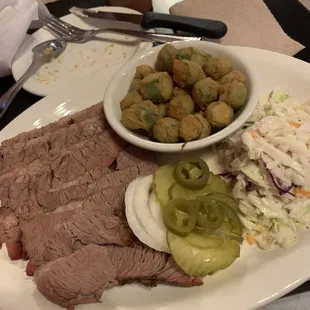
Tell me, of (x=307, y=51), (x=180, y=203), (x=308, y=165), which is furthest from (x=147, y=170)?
(x=307, y=51)

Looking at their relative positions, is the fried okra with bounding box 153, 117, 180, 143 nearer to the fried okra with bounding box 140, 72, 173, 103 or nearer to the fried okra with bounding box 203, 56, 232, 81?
the fried okra with bounding box 140, 72, 173, 103

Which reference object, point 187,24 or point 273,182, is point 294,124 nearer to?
point 273,182

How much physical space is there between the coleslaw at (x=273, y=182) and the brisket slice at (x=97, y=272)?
28 cm

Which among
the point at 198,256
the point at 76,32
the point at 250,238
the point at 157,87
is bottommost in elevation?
the point at 250,238

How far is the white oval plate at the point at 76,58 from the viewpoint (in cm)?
214

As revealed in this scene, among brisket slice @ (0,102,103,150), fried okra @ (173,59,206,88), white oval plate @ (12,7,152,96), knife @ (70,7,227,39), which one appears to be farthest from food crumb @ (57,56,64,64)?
fried okra @ (173,59,206,88)

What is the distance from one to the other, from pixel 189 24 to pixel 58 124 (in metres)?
0.80

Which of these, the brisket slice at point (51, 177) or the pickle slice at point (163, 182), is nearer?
the pickle slice at point (163, 182)

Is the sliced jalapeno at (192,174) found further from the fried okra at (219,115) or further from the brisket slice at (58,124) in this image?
the brisket slice at (58,124)

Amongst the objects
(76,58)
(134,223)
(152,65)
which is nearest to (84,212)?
(134,223)

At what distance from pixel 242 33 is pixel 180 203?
1.16 m

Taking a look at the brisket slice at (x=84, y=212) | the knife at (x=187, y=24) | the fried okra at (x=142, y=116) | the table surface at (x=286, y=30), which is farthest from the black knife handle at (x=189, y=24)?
the brisket slice at (x=84, y=212)

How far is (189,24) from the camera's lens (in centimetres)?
212

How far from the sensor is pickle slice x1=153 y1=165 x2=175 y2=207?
1.41 meters
